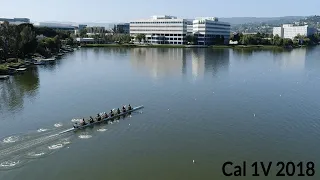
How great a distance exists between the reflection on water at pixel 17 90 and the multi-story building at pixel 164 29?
60925 mm

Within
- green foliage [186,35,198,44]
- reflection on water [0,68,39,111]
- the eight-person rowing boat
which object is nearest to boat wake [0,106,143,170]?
the eight-person rowing boat

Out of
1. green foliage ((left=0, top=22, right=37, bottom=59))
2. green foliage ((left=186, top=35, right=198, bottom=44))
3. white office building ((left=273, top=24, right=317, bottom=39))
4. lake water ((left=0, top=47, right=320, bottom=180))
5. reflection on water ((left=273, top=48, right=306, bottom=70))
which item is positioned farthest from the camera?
white office building ((left=273, top=24, right=317, bottom=39))

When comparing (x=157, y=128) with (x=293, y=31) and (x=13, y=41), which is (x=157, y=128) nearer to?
(x=13, y=41)

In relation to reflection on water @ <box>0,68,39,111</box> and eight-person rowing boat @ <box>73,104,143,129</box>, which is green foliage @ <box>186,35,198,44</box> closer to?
reflection on water @ <box>0,68,39,111</box>

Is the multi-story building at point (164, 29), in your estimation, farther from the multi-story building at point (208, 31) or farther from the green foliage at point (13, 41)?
the green foliage at point (13, 41)

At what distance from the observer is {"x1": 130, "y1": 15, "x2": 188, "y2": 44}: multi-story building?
94500mm

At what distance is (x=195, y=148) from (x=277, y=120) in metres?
6.65

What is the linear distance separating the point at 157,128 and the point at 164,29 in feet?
264

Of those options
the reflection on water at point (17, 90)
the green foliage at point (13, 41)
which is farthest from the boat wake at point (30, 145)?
the green foliage at point (13, 41)

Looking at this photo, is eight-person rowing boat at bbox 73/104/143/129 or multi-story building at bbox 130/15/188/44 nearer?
eight-person rowing boat at bbox 73/104/143/129

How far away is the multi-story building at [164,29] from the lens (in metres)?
94.5

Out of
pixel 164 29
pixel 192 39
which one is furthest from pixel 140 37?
pixel 192 39

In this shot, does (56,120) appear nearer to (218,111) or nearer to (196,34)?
(218,111)

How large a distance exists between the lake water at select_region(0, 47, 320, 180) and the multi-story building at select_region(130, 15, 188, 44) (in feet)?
207
